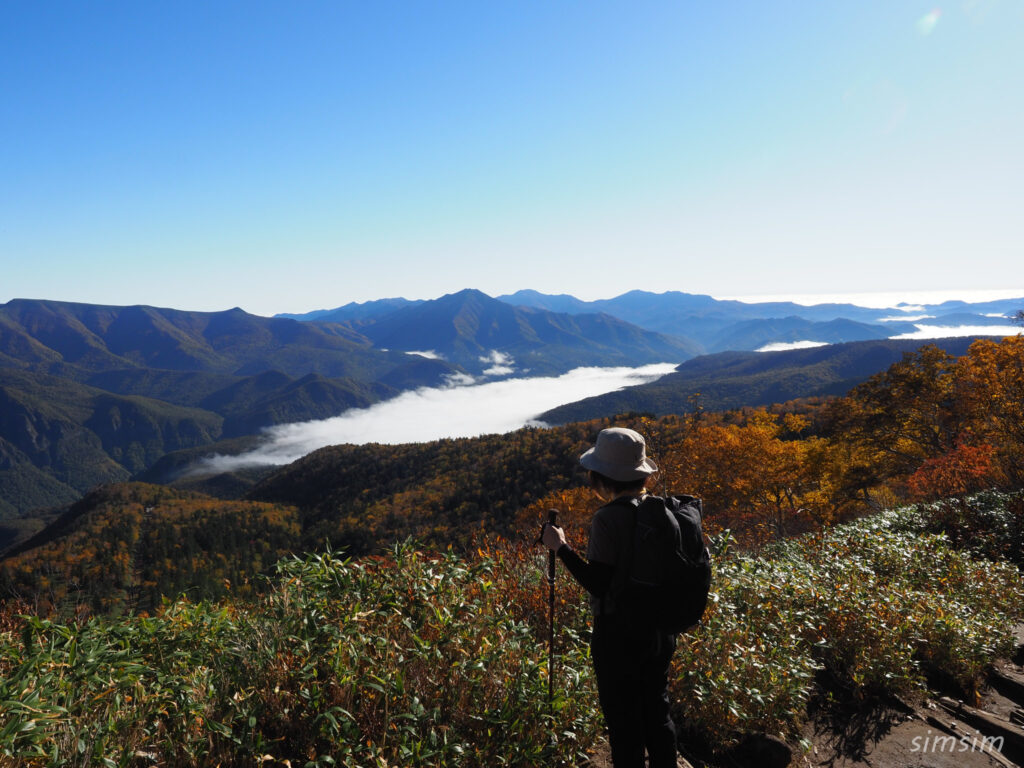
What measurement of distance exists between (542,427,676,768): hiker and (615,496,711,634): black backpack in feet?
0.23

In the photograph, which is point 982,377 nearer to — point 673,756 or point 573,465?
point 673,756

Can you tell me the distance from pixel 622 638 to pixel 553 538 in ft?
2.67

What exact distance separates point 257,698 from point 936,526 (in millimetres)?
13218

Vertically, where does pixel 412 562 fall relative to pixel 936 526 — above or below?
above

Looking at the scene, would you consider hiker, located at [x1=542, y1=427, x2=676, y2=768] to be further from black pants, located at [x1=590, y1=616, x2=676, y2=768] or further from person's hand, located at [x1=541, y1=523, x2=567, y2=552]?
person's hand, located at [x1=541, y1=523, x2=567, y2=552]

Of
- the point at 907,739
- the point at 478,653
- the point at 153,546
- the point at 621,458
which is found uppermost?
the point at 621,458

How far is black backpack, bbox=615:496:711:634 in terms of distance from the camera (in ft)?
10.0

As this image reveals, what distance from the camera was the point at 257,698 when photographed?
10.8 feet

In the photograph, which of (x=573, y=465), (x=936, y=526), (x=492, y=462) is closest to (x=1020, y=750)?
(x=936, y=526)

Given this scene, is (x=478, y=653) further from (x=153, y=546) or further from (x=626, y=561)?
(x=153, y=546)

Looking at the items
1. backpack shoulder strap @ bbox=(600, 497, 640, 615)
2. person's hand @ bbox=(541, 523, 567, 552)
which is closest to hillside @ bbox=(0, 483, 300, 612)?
person's hand @ bbox=(541, 523, 567, 552)

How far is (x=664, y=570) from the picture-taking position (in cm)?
307

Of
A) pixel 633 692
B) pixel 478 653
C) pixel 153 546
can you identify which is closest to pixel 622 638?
pixel 633 692

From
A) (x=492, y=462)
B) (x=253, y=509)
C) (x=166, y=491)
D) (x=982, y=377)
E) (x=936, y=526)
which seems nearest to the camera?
(x=936, y=526)
